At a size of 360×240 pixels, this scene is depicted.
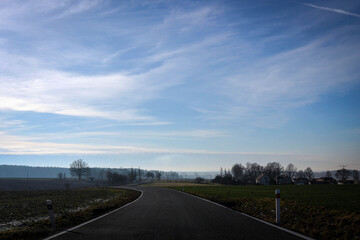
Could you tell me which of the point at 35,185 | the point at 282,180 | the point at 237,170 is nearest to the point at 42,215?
the point at 35,185

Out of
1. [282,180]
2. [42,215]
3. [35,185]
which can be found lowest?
[35,185]

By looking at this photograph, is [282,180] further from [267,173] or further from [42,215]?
[42,215]

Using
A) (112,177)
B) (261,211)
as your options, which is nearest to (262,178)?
(112,177)

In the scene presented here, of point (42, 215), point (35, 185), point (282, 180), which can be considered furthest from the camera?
point (282, 180)

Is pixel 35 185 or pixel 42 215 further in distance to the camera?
pixel 35 185

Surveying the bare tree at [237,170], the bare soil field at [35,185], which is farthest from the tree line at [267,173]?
the bare soil field at [35,185]

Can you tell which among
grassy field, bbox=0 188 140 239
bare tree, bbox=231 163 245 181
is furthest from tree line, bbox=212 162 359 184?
grassy field, bbox=0 188 140 239

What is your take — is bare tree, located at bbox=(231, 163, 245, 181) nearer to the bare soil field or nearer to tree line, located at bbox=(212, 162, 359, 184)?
tree line, located at bbox=(212, 162, 359, 184)

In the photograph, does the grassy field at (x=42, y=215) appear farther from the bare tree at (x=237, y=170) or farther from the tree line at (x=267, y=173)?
the bare tree at (x=237, y=170)

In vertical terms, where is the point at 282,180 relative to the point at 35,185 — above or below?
above

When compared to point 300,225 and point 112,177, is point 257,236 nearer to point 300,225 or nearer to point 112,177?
point 300,225

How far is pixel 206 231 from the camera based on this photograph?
816 cm

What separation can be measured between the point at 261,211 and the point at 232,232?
247 inches

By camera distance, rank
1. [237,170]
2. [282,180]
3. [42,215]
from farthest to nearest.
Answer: [237,170], [282,180], [42,215]
